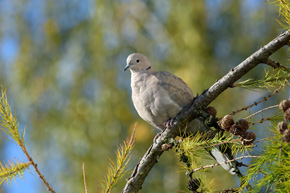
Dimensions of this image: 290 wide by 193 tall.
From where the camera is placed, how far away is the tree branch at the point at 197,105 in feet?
4.56

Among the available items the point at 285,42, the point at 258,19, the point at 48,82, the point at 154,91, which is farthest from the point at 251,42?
the point at 285,42

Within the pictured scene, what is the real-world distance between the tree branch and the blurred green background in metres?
3.41

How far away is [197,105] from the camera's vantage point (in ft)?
5.02

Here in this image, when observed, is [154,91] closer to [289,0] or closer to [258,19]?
[289,0]

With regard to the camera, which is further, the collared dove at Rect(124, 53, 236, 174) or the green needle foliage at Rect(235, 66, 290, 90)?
the collared dove at Rect(124, 53, 236, 174)

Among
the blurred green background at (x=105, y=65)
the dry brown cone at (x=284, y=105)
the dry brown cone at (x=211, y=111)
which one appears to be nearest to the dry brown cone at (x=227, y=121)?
the dry brown cone at (x=284, y=105)

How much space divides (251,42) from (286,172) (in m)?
5.04

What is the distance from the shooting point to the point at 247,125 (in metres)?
1.19

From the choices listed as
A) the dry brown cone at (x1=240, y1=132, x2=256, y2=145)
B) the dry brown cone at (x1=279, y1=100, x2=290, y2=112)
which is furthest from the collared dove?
the dry brown cone at (x1=279, y1=100, x2=290, y2=112)


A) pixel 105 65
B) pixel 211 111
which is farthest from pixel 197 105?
pixel 105 65

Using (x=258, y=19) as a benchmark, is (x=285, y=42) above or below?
below

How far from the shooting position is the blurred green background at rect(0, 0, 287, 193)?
5426 mm

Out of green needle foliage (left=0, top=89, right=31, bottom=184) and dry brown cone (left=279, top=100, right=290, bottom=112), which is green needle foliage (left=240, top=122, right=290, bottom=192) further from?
green needle foliage (left=0, top=89, right=31, bottom=184)

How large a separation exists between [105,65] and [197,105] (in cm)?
460
